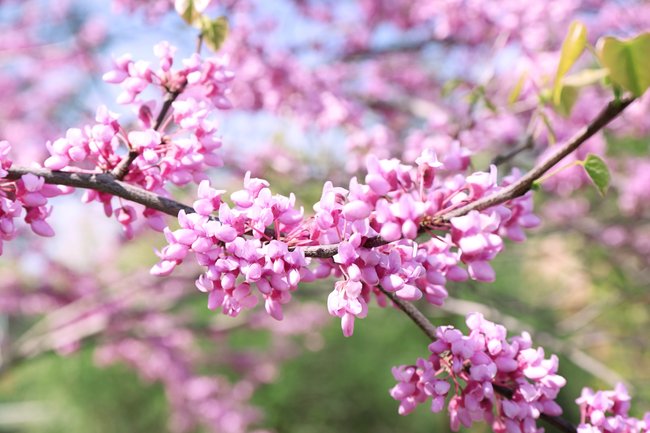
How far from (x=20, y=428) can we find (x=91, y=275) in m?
5.33

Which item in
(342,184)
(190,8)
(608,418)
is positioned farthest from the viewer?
(342,184)

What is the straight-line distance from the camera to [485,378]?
3.39 ft

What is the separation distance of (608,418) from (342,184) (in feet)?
6.37

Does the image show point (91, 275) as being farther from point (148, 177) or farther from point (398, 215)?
point (398, 215)

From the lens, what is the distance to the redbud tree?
3.18ft

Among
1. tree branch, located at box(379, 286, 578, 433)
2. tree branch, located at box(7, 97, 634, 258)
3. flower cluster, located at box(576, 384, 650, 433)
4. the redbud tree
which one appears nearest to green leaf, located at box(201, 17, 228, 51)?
the redbud tree

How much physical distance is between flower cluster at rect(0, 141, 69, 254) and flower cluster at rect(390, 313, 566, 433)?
0.77 meters

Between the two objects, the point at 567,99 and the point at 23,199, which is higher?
the point at 567,99

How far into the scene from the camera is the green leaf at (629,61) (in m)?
0.84

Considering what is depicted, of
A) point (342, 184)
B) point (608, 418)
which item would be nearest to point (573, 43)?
point (608, 418)

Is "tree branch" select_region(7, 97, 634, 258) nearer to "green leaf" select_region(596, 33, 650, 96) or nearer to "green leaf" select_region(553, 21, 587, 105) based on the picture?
"green leaf" select_region(596, 33, 650, 96)

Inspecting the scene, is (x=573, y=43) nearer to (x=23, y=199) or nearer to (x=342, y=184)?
(x=23, y=199)

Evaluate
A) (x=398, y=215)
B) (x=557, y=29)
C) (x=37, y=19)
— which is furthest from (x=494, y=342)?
(x=37, y=19)

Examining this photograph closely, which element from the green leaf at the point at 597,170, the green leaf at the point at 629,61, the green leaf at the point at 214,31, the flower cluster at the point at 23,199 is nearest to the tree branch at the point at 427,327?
the green leaf at the point at 597,170
